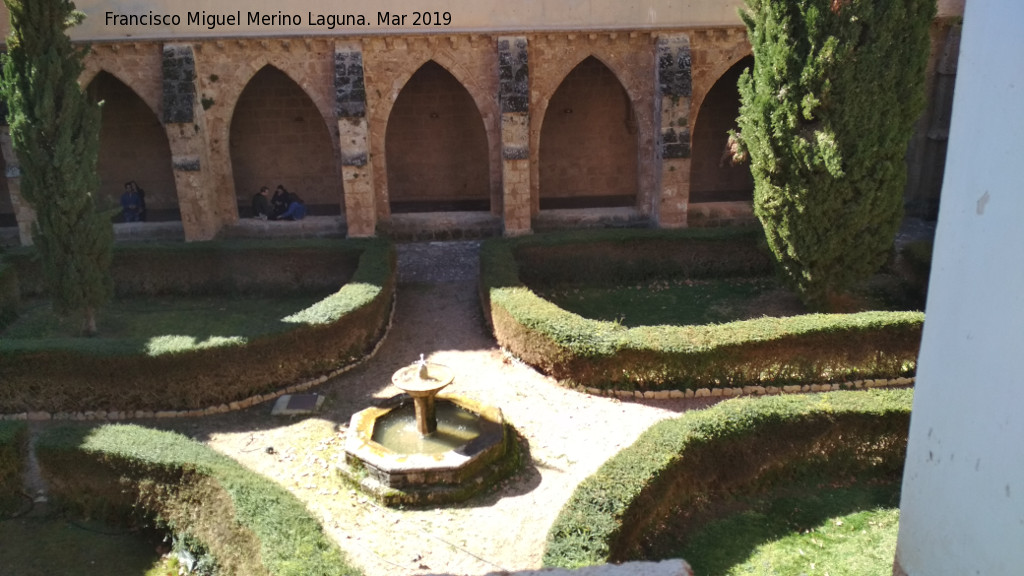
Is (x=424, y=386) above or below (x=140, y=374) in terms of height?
above

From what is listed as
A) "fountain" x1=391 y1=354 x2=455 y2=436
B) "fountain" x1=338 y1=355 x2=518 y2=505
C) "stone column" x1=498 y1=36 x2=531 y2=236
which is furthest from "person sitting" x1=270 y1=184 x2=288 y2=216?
"fountain" x1=391 y1=354 x2=455 y2=436

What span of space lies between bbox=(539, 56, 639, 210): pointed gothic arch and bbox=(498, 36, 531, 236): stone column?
3.71m

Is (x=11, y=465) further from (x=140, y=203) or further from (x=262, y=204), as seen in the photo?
(x=140, y=203)

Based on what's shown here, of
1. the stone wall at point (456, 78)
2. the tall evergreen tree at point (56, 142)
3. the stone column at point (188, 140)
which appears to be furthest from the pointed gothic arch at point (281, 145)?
the tall evergreen tree at point (56, 142)

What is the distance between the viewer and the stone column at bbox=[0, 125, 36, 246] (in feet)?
49.9

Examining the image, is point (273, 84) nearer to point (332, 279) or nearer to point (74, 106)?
point (332, 279)

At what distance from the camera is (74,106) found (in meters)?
11.1

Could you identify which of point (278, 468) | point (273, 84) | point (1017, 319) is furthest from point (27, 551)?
point (273, 84)

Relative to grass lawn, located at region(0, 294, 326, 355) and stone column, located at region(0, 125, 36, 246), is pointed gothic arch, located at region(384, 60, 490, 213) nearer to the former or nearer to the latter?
grass lawn, located at region(0, 294, 326, 355)

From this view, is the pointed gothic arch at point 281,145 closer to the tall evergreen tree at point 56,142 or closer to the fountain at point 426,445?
the tall evergreen tree at point 56,142

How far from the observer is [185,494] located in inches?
304

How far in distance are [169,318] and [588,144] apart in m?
10.5

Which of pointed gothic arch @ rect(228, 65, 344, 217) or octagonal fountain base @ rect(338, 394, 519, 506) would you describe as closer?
octagonal fountain base @ rect(338, 394, 519, 506)

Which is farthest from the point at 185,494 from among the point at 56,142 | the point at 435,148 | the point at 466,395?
the point at 435,148
